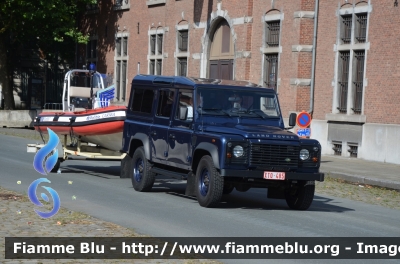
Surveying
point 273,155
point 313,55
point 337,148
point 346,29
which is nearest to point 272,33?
point 313,55

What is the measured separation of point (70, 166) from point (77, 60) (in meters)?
26.7

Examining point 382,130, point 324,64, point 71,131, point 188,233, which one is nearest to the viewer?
point 188,233

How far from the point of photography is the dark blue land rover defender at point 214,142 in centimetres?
1293

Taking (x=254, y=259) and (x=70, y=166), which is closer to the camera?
(x=254, y=259)

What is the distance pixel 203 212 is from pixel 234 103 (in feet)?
7.82

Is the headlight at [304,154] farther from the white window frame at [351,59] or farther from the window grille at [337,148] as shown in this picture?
the window grille at [337,148]

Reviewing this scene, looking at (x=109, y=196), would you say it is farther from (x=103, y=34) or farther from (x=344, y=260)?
(x=103, y=34)

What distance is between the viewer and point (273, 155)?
42.7ft

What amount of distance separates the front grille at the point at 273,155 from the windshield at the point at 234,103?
53.7 inches

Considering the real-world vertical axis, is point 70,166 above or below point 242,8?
below

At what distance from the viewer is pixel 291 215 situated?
13016 millimetres

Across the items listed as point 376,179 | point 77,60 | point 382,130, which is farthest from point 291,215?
point 77,60

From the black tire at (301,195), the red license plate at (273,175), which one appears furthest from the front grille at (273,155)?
the black tire at (301,195)

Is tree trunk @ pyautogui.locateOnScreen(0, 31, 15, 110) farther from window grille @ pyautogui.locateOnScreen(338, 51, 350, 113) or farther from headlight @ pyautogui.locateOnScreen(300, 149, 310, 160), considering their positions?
headlight @ pyautogui.locateOnScreen(300, 149, 310, 160)
